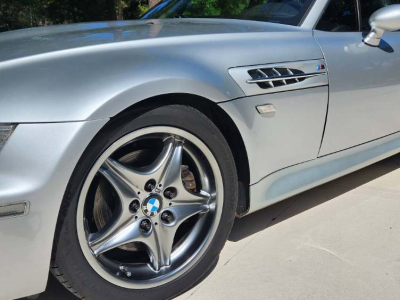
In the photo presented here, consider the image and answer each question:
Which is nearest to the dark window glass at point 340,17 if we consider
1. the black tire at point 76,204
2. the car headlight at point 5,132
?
the black tire at point 76,204

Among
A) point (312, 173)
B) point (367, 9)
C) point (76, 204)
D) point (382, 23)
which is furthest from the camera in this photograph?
point (367, 9)

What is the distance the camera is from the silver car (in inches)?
66.1

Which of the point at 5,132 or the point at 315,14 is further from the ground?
the point at 315,14

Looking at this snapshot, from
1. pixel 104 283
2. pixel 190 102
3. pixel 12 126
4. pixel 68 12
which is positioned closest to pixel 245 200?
pixel 190 102

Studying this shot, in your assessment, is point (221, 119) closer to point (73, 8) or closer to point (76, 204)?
point (76, 204)

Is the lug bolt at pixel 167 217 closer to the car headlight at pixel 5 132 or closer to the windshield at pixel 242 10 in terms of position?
the car headlight at pixel 5 132

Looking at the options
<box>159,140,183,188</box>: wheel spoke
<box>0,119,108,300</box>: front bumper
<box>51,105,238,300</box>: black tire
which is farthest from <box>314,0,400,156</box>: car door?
<box>0,119,108,300</box>: front bumper

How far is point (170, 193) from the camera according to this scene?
7.05ft

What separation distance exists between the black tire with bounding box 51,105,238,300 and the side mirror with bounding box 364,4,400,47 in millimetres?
1393

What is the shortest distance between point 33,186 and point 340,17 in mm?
2275

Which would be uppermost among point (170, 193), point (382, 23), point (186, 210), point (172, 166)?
point (382, 23)

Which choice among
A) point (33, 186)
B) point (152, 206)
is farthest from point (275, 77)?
point (33, 186)

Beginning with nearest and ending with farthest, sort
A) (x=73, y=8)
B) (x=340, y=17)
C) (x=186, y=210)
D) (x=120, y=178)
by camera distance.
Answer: (x=120, y=178) < (x=186, y=210) < (x=340, y=17) < (x=73, y=8)

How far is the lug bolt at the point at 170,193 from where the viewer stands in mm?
2135
